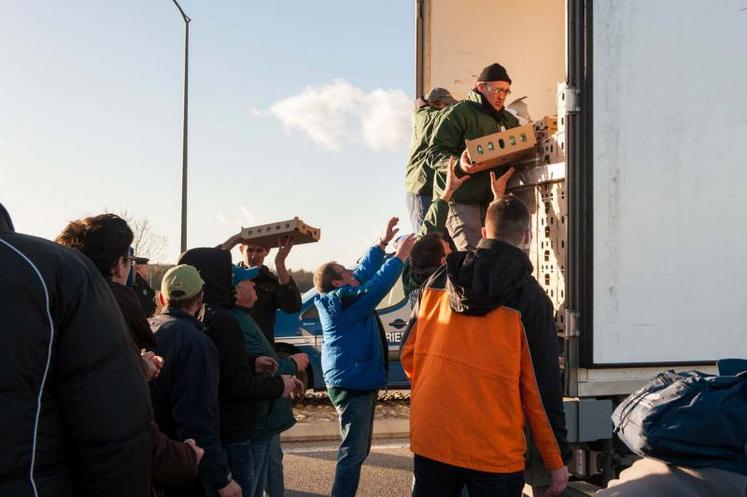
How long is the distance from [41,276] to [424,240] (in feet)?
8.73

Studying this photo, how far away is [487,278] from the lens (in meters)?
3.00

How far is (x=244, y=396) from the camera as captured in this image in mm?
3549

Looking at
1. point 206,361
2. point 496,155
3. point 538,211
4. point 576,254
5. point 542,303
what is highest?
point 496,155

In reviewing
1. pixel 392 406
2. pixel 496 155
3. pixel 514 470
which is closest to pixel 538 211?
pixel 496 155

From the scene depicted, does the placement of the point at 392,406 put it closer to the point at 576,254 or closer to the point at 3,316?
the point at 576,254

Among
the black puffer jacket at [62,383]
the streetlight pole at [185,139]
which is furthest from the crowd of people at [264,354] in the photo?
the streetlight pole at [185,139]

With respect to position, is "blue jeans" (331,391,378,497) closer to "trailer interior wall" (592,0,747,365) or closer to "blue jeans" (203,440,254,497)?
"blue jeans" (203,440,254,497)

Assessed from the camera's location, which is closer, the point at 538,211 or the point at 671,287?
the point at 671,287

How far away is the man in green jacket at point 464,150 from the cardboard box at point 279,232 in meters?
0.90

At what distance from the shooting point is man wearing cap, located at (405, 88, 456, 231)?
495 centimetres

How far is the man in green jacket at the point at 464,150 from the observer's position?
454 cm

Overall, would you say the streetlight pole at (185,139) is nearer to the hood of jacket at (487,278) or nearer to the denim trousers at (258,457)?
the denim trousers at (258,457)

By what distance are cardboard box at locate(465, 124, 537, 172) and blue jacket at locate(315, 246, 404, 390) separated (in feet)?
2.64

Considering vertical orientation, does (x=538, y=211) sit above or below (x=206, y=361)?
above
